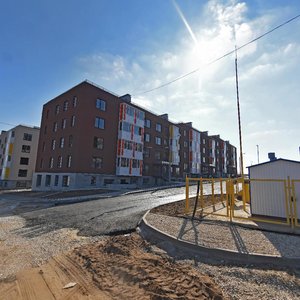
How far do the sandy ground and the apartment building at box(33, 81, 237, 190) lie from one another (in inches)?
967

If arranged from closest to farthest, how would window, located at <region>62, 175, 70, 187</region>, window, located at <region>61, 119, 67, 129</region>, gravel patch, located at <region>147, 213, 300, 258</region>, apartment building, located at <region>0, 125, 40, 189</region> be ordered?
gravel patch, located at <region>147, 213, 300, 258</region> < window, located at <region>62, 175, 70, 187</region> < window, located at <region>61, 119, 67, 129</region> < apartment building, located at <region>0, 125, 40, 189</region>

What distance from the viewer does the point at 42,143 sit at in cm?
3812

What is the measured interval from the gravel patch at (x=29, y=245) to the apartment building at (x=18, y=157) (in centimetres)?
4692

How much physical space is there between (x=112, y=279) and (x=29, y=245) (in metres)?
4.27

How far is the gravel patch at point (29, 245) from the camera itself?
222 inches

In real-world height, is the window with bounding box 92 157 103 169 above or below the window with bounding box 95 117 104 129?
below

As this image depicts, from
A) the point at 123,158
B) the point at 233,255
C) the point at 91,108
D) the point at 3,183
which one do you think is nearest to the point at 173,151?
the point at 123,158

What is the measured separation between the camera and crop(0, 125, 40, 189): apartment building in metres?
49.2

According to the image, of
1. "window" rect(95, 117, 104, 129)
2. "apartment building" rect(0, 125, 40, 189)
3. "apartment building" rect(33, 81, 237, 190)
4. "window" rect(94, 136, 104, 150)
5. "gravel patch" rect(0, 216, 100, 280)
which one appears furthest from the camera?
"apartment building" rect(0, 125, 40, 189)

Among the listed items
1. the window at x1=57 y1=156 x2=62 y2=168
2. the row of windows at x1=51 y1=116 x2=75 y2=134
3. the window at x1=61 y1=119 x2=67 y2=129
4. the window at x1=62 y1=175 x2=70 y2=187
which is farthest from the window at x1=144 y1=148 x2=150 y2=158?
the window at x1=62 y1=175 x2=70 y2=187

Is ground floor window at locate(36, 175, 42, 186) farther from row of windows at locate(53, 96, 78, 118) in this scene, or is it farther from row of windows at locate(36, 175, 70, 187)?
row of windows at locate(53, 96, 78, 118)

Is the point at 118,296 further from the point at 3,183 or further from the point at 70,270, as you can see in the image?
the point at 3,183

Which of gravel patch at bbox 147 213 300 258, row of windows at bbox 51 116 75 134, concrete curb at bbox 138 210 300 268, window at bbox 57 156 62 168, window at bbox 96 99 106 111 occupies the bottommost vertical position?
concrete curb at bbox 138 210 300 268

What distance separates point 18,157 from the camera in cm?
5053
